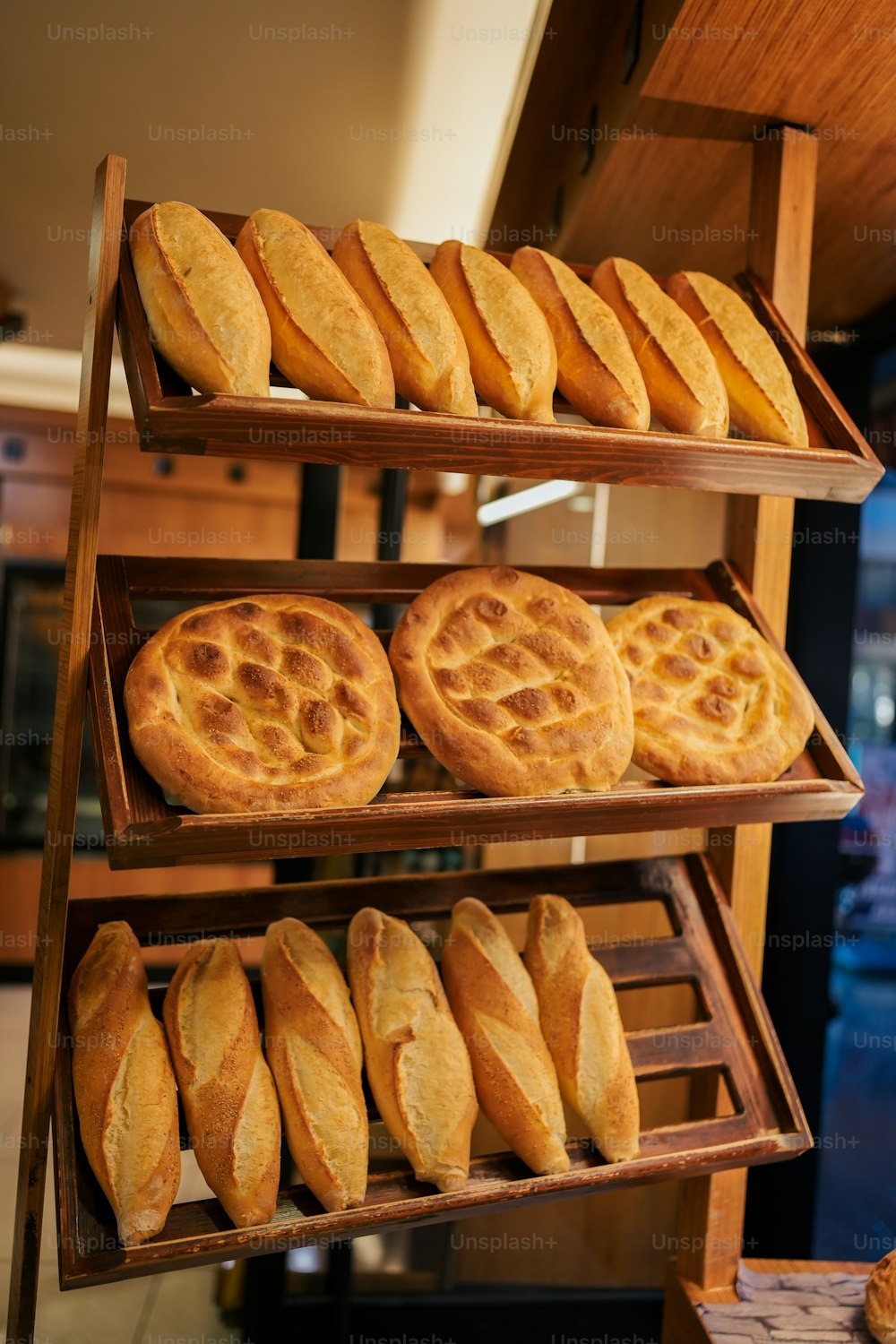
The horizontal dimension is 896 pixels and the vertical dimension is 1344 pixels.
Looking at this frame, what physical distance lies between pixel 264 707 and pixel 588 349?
659 mm

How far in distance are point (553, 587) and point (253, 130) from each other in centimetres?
169

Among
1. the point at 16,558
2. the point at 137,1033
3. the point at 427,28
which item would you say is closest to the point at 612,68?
the point at 427,28

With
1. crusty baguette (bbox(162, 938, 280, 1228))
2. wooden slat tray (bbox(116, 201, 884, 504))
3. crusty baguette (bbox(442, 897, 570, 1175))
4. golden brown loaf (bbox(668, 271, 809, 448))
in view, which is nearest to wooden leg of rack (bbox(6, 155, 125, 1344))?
wooden slat tray (bbox(116, 201, 884, 504))

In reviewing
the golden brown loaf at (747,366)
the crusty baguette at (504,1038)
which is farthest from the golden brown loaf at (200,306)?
the crusty baguette at (504,1038)

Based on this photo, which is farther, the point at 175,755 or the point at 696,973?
the point at 696,973

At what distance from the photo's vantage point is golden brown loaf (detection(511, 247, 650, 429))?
4.44 ft

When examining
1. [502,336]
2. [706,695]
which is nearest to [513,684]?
[706,695]

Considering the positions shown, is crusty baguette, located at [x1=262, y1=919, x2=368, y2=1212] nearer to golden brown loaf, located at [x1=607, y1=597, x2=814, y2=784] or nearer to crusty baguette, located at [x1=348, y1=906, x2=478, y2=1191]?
crusty baguette, located at [x1=348, y1=906, x2=478, y2=1191]

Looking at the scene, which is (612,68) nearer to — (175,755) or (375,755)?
(375,755)

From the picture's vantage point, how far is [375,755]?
1252mm

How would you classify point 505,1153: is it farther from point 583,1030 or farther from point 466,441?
point 466,441

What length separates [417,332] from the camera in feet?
4.13

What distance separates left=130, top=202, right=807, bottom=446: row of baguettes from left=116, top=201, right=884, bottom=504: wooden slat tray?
0.05 m

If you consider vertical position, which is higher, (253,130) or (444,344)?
(253,130)
